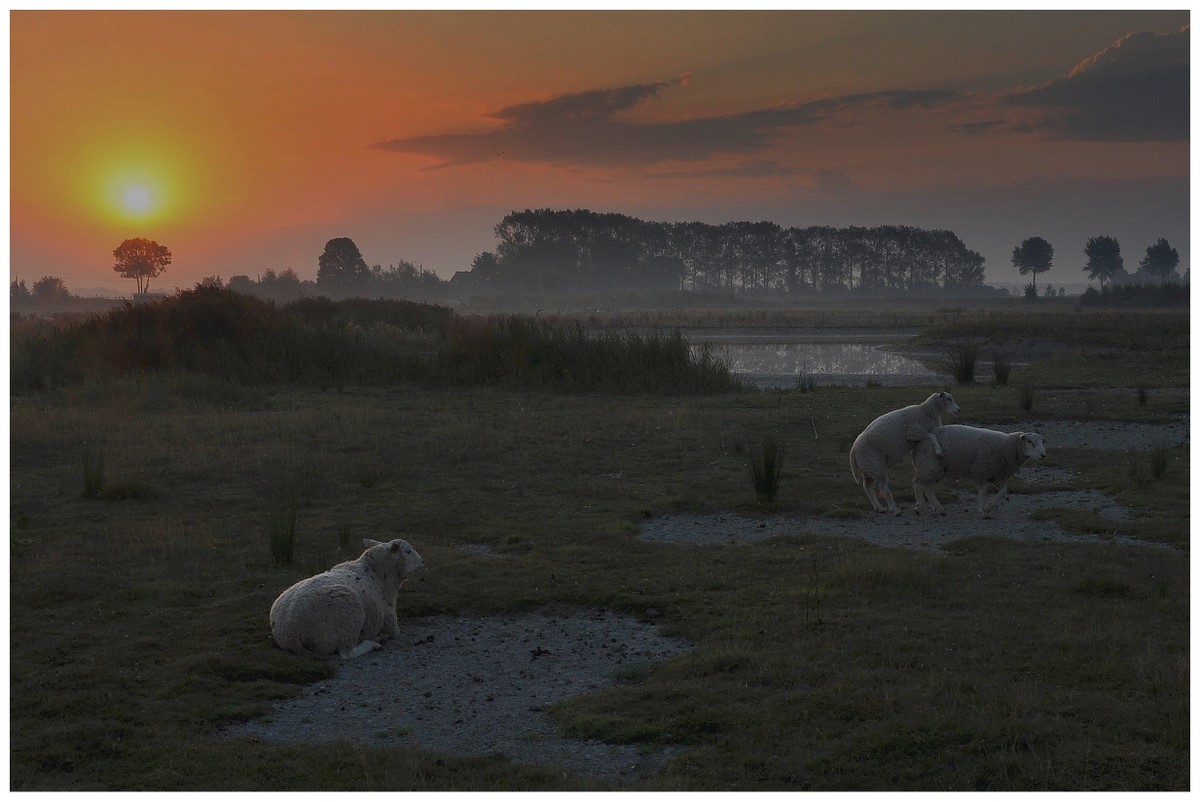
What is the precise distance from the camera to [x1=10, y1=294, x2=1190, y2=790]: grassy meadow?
6035mm

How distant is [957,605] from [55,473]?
13.2 meters

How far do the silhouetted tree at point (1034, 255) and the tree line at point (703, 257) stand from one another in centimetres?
766

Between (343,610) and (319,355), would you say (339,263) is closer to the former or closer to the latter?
(319,355)

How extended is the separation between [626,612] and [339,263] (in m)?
143

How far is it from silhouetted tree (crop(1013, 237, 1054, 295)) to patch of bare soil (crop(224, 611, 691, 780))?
188548mm

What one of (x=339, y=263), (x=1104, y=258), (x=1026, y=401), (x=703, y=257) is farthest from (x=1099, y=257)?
(x=1026, y=401)

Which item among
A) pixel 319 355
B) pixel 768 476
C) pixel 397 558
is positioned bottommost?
pixel 768 476

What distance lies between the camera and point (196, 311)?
102 feet

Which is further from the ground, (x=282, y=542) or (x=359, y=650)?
(x=282, y=542)

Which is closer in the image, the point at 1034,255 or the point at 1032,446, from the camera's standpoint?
the point at 1032,446

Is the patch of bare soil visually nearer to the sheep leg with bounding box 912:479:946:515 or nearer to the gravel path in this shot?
the gravel path

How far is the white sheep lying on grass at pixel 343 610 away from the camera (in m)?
8.02

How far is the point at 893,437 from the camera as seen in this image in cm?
1269

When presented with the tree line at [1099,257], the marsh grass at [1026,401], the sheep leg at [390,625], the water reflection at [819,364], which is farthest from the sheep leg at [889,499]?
the tree line at [1099,257]
